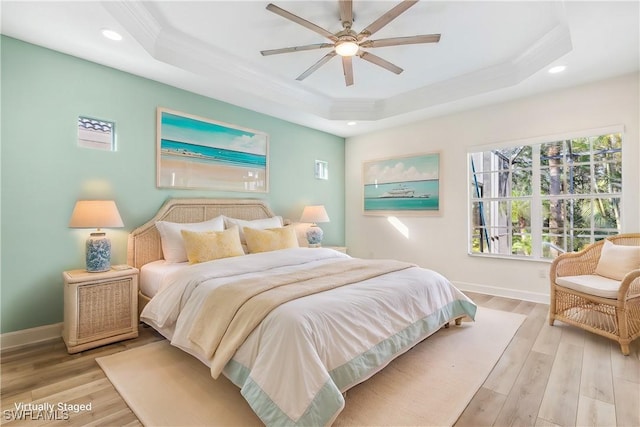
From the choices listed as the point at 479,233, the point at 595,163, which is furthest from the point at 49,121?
the point at 595,163

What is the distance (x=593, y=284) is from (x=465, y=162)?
2175 millimetres

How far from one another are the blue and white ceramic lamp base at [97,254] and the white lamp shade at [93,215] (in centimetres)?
16

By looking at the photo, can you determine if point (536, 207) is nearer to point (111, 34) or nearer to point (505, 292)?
point (505, 292)

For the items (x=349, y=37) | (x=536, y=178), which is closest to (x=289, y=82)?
(x=349, y=37)

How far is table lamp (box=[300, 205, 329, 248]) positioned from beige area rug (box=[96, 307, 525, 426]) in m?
2.15

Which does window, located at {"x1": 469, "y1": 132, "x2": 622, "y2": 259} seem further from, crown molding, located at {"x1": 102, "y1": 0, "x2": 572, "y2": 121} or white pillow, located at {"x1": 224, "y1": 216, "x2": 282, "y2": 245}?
white pillow, located at {"x1": 224, "y1": 216, "x2": 282, "y2": 245}

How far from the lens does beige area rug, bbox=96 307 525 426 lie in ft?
5.57

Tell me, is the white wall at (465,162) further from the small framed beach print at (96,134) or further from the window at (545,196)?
the small framed beach print at (96,134)

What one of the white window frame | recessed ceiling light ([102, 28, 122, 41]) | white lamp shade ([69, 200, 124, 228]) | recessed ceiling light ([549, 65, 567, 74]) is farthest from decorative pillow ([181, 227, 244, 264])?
recessed ceiling light ([549, 65, 567, 74])

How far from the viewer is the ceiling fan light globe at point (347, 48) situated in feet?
7.92

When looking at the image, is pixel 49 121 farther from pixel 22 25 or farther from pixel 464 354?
pixel 464 354

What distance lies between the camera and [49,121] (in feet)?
8.85

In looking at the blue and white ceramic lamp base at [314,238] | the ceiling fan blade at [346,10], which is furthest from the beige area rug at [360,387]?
the ceiling fan blade at [346,10]

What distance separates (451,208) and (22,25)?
16.3 feet
